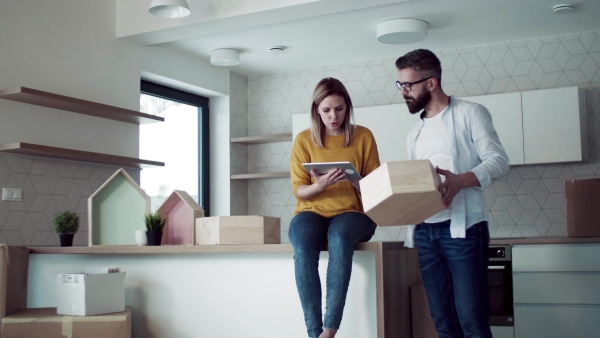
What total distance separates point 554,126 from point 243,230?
278 cm

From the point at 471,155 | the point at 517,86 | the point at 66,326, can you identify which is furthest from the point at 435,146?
the point at 517,86

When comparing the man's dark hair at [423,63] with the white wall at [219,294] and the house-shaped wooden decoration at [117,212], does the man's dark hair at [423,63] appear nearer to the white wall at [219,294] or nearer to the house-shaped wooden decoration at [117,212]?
the white wall at [219,294]

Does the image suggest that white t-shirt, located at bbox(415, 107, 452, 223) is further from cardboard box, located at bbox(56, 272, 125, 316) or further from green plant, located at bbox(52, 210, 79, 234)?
green plant, located at bbox(52, 210, 79, 234)

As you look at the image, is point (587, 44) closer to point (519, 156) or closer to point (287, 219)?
point (519, 156)

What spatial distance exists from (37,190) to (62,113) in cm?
51

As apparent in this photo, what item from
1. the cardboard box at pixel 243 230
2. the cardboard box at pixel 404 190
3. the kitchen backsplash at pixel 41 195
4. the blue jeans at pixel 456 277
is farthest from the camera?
the kitchen backsplash at pixel 41 195

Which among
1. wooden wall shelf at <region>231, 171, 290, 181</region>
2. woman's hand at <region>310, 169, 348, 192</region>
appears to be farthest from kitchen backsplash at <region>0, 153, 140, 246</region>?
woman's hand at <region>310, 169, 348, 192</region>

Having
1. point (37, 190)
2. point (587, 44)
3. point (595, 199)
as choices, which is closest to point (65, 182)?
Result: point (37, 190)

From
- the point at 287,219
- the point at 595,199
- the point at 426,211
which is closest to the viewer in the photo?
the point at 426,211

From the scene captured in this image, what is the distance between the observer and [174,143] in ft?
18.1

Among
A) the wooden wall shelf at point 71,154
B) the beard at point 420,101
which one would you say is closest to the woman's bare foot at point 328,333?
the beard at point 420,101

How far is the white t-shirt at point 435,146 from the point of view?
2.23 meters

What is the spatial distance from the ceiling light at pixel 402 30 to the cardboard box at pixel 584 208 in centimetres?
136

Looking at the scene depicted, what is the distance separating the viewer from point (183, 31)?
4.56 meters
